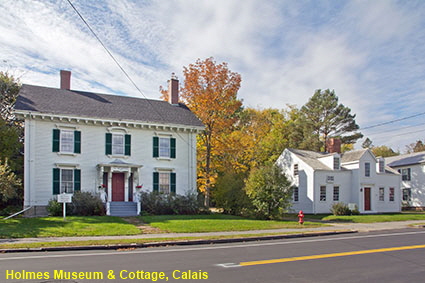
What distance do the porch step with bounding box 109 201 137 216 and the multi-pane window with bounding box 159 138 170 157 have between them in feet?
14.2

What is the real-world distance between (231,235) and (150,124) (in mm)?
12954

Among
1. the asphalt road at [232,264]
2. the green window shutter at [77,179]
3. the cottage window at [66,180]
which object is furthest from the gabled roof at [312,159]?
the asphalt road at [232,264]

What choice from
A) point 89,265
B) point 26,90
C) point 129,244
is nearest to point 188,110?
point 26,90

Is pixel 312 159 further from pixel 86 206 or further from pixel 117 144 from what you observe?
pixel 86 206

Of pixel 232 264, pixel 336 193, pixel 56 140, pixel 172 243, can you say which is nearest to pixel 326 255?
pixel 232 264

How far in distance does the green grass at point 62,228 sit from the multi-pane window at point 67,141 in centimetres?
621

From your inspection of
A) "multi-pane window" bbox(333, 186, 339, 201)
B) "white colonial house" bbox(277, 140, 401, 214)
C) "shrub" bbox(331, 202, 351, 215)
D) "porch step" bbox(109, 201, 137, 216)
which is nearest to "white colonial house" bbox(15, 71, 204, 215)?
"porch step" bbox(109, 201, 137, 216)

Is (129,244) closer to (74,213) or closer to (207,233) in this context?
(207,233)

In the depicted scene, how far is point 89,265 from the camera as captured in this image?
31.7 ft

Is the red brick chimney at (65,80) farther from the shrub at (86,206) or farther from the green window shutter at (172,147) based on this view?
the shrub at (86,206)

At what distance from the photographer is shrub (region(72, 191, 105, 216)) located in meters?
23.2

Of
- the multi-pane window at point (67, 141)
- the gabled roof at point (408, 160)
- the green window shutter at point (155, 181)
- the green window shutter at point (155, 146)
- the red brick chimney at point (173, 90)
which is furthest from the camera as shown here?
the gabled roof at point (408, 160)

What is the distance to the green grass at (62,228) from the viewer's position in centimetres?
1603

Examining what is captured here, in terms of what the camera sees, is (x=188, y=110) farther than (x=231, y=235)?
Yes
